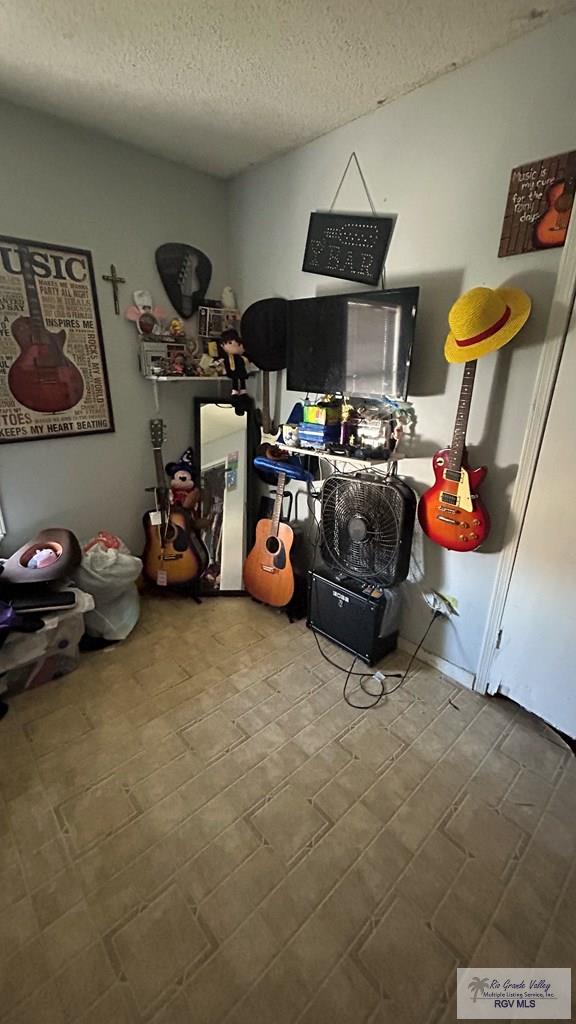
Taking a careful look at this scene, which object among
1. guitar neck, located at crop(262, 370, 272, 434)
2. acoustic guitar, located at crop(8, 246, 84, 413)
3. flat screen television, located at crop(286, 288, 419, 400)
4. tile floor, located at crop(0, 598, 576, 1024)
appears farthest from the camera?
guitar neck, located at crop(262, 370, 272, 434)

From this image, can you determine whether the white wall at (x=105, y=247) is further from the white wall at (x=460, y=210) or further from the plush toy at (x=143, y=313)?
the white wall at (x=460, y=210)

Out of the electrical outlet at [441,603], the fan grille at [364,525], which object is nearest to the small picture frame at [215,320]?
the fan grille at [364,525]

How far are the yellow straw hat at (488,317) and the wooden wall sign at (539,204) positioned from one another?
150mm

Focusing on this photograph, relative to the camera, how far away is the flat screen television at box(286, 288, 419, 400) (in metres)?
1.66

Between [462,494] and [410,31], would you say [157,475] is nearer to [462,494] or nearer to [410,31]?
[462,494]

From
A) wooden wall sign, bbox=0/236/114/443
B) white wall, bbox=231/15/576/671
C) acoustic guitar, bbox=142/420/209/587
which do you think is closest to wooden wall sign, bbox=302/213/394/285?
white wall, bbox=231/15/576/671

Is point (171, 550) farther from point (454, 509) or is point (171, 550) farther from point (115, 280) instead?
point (454, 509)

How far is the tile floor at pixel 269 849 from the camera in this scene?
3.14 ft

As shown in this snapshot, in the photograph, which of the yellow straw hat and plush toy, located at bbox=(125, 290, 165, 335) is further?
plush toy, located at bbox=(125, 290, 165, 335)

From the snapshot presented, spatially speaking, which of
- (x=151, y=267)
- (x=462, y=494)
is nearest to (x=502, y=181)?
(x=462, y=494)

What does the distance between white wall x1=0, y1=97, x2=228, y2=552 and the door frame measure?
1.82 m

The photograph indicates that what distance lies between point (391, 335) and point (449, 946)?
1884 millimetres

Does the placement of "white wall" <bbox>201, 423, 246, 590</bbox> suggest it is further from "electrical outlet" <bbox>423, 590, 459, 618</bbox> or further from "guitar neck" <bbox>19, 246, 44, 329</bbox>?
"electrical outlet" <bbox>423, 590, 459, 618</bbox>

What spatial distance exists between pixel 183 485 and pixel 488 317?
173cm
